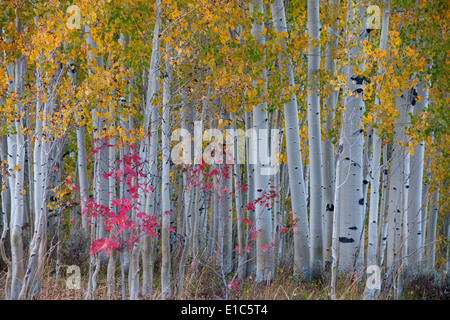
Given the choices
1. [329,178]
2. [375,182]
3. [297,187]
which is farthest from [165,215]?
[329,178]

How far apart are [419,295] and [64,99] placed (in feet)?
22.6

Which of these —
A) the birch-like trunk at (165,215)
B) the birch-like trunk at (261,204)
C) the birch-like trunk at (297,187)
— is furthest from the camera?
the birch-like trunk at (297,187)

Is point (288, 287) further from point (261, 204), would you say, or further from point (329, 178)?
point (329, 178)

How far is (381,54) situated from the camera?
7.23 m

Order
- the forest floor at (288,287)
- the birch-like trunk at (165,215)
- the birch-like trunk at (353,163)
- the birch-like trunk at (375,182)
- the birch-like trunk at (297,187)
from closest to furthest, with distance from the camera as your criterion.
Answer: the birch-like trunk at (165,215)
the birch-like trunk at (375,182)
the forest floor at (288,287)
the birch-like trunk at (353,163)
the birch-like trunk at (297,187)

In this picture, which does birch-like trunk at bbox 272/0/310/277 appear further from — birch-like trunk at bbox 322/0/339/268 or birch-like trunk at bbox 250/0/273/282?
birch-like trunk at bbox 322/0/339/268

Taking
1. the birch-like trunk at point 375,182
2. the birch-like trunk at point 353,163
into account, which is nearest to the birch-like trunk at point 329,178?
the birch-like trunk at point 353,163

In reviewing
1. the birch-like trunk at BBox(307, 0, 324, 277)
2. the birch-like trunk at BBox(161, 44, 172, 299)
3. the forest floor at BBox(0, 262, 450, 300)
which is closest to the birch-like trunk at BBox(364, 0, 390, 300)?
the forest floor at BBox(0, 262, 450, 300)

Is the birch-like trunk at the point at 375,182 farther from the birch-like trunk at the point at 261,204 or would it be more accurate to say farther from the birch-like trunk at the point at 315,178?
the birch-like trunk at the point at 261,204

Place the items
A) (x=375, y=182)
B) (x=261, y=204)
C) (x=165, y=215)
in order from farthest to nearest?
(x=261, y=204) < (x=375, y=182) < (x=165, y=215)

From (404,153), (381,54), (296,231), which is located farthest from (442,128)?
(296,231)

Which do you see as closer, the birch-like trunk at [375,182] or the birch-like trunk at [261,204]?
the birch-like trunk at [375,182]

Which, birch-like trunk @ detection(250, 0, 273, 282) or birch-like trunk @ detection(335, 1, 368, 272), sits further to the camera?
birch-like trunk @ detection(250, 0, 273, 282)
